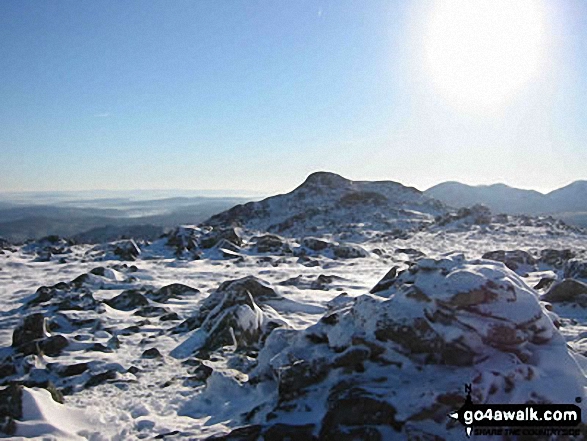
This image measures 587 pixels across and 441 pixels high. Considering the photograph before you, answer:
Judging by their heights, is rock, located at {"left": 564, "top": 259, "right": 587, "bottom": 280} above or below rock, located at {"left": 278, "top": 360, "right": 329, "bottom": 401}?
above

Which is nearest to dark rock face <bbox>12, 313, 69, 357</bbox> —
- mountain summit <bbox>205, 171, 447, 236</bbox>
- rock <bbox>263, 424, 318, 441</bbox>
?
rock <bbox>263, 424, 318, 441</bbox>

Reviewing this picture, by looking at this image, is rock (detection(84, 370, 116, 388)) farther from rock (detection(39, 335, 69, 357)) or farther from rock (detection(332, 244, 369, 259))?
rock (detection(332, 244, 369, 259))

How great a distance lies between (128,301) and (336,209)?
42282mm

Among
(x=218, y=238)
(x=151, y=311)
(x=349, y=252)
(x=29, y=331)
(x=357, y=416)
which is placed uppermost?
(x=357, y=416)

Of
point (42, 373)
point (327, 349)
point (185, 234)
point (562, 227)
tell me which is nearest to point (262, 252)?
point (185, 234)

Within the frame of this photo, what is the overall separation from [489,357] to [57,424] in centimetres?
647

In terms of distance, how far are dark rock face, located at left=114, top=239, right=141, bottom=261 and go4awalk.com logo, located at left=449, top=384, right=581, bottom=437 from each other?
24.1 m

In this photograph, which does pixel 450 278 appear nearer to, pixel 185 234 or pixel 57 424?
pixel 57 424

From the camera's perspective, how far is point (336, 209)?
55344 mm

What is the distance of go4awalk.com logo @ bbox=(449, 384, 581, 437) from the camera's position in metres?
5.02

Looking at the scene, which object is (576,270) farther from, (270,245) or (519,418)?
(270,245)

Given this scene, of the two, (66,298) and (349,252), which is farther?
(349,252)

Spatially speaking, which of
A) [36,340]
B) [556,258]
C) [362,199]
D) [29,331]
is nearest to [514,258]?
[556,258]

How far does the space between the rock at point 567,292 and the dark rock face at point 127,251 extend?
73.5ft
